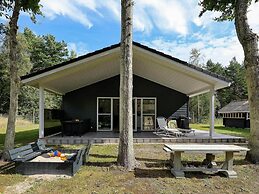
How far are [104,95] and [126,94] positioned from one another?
778 centimetres

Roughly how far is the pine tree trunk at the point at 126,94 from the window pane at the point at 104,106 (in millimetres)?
7699

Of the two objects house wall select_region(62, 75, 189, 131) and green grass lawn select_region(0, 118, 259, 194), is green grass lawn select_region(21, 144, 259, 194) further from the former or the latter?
house wall select_region(62, 75, 189, 131)

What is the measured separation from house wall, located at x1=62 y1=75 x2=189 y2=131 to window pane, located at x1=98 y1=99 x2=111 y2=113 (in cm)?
28

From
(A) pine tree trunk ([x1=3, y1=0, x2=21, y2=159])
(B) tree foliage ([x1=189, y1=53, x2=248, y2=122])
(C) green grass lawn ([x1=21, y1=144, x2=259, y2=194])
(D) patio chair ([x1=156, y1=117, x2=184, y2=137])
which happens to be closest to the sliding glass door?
(D) patio chair ([x1=156, y1=117, x2=184, y2=137])

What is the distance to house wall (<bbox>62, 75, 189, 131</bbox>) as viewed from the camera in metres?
13.3

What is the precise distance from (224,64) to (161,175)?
190ft

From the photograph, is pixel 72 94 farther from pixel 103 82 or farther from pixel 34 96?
pixel 34 96

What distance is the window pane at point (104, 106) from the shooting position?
13.3 meters

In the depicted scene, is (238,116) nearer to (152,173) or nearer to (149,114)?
(149,114)

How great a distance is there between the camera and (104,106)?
43.9 feet

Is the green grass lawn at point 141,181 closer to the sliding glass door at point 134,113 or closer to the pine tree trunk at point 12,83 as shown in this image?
the pine tree trunk at point 12,83

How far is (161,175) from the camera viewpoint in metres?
5.21

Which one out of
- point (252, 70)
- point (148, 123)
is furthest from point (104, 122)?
point (252, 70)

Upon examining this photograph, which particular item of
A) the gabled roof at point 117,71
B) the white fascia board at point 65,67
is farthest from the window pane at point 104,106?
the white fascia board at point 65,67
